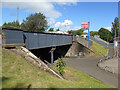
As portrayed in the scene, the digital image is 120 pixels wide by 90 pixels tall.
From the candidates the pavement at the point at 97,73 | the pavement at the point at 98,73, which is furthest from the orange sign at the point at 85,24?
the pavement at the point at 98,73

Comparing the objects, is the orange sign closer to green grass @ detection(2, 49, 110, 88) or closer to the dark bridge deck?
the dark bridge deck

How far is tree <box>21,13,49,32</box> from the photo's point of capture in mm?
45344

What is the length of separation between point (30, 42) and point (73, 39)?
17253 mm

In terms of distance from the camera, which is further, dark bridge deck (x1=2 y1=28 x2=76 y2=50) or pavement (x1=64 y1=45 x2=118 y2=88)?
pavement (x1=64 y1=45 x2=118 y2=88)

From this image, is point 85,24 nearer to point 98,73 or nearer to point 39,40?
point 39,40

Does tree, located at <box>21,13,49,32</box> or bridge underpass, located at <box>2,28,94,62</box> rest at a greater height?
tree, located at <box>21,13,49,32</box>

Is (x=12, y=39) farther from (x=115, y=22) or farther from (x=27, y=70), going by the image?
(x=115, y=22)

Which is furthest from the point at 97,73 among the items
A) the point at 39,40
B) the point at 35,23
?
the point at 35,23

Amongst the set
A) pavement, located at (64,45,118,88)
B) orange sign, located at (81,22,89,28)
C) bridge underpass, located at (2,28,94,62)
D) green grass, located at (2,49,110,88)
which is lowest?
pavement, located at (64,45,118,88)

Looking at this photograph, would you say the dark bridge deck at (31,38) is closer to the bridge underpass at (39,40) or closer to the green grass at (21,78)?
the bridge underpass at (39,40)

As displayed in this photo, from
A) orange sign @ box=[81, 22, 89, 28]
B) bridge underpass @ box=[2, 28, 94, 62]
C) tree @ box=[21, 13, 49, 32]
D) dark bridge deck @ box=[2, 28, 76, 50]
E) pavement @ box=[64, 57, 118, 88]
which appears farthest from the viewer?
tree @ box=[21, 13, 49, 32]

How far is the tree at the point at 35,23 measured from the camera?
45344 mm

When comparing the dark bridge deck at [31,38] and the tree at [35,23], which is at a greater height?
the tree at [35,23]

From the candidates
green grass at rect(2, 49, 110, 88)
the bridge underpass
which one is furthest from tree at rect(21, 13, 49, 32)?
green grass at rect(2, 49, 110, 88)
